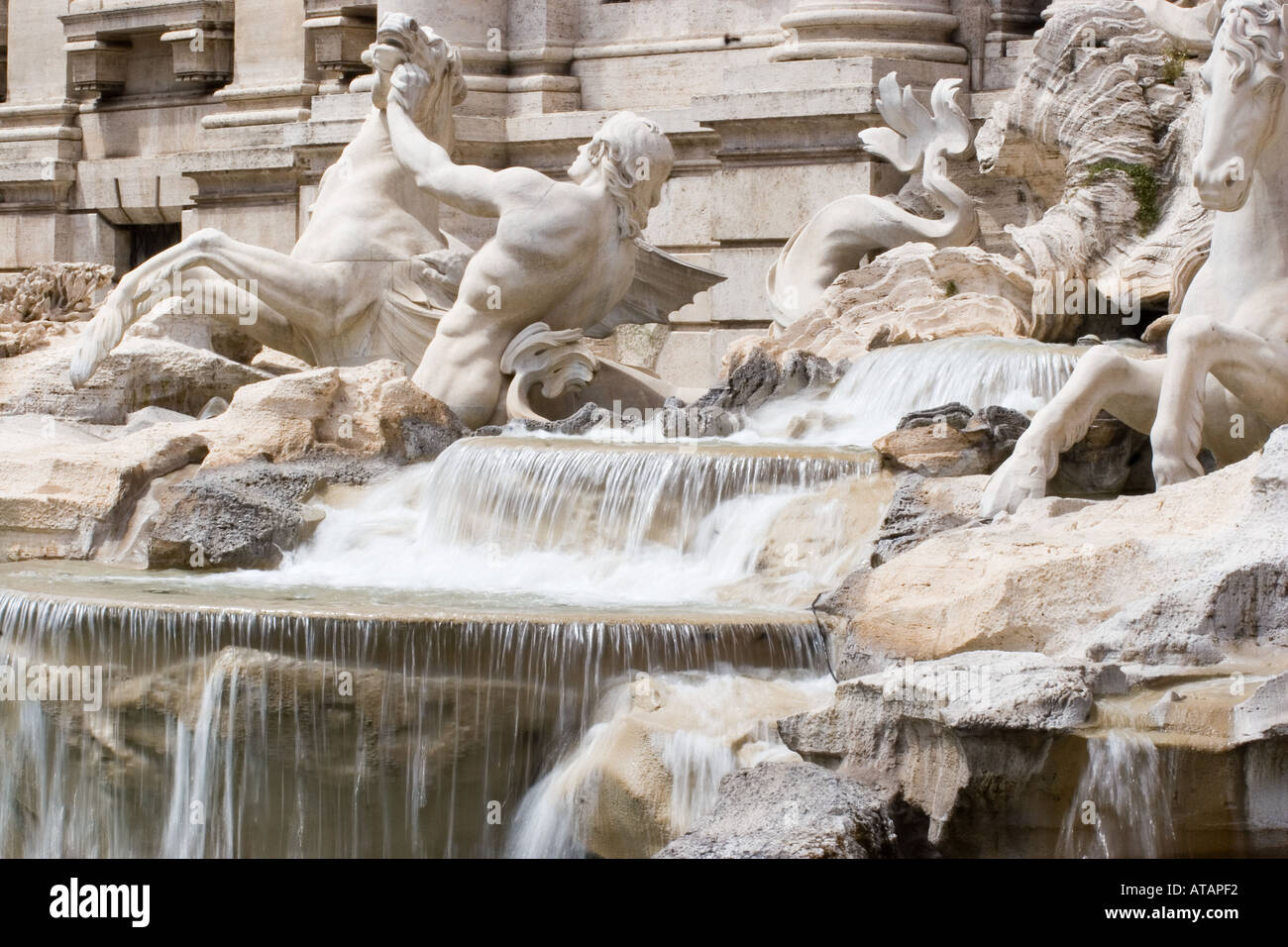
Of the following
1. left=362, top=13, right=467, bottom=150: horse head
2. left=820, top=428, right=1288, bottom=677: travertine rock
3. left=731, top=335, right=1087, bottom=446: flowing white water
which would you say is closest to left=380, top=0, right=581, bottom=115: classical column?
left=362, top=13, right=467, bottom=150: horse head

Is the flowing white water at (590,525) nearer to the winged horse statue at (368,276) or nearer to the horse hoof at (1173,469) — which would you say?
the horse hoof at (1173,469)

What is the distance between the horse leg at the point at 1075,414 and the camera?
7570 mm

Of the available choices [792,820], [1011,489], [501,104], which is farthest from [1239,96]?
[501,104]

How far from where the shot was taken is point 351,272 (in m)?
11.4

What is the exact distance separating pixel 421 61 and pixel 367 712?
210 inches

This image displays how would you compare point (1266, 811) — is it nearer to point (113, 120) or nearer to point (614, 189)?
point (614, 189)

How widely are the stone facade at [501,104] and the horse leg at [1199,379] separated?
4612mm

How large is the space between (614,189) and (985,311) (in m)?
1.74

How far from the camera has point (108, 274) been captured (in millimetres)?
13156

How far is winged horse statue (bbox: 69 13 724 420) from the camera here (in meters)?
11.3

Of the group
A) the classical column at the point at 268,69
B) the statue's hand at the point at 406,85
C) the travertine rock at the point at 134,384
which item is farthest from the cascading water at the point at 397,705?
the classical column at the point at 268,69

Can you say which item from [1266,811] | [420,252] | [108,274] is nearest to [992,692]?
[1266,811]

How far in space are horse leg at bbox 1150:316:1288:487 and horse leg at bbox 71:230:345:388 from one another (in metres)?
4.87

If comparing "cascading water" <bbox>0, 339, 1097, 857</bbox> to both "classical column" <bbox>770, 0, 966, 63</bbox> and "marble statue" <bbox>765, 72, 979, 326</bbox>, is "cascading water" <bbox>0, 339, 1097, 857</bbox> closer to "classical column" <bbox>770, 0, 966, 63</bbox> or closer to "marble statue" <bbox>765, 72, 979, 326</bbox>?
"marble statue" <bbox>765, 72, 979, 326</bbox>
